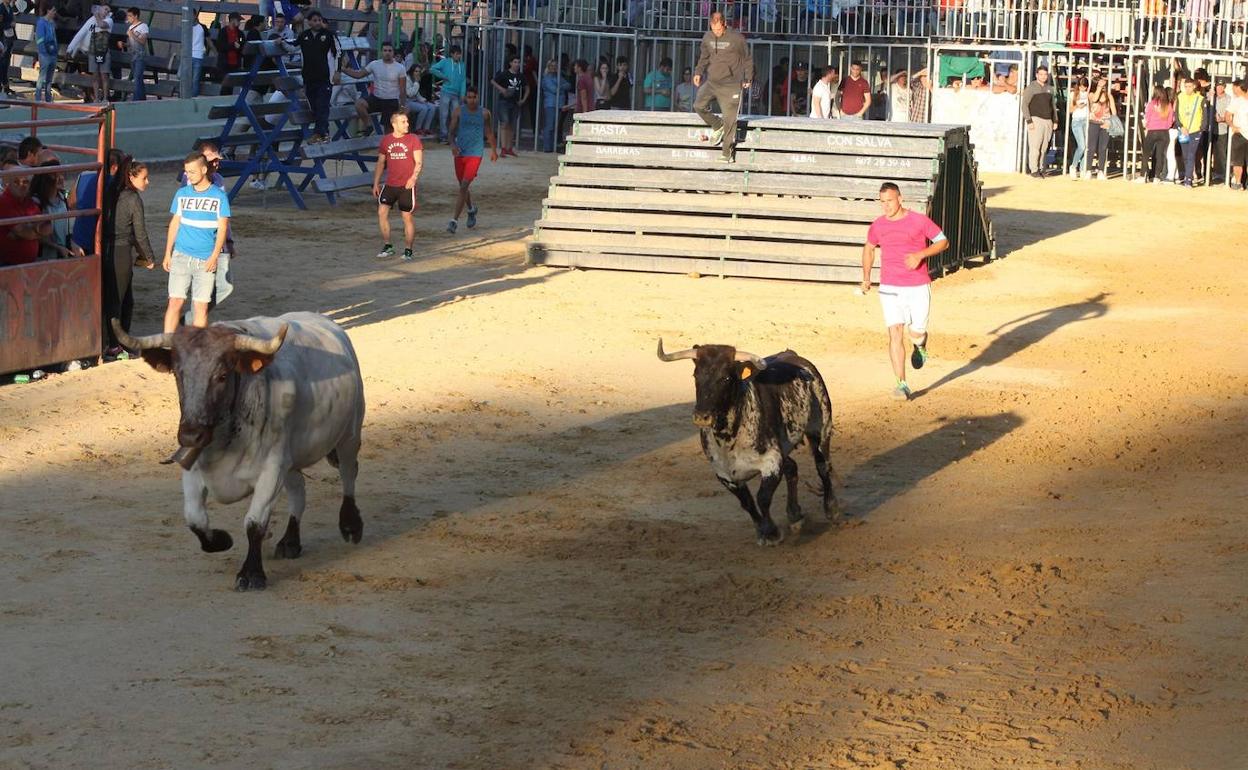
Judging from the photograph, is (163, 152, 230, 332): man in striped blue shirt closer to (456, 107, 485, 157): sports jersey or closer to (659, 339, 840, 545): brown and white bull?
(659, 339, 840, 545): brown and white bull

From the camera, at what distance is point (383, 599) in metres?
10.2

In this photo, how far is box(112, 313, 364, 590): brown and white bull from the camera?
1001 cm

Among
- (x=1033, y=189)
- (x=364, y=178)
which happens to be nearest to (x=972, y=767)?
(x=364, y=178)

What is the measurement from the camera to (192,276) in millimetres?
15992

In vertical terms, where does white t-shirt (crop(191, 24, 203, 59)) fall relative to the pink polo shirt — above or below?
above

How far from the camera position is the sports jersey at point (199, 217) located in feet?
51.9

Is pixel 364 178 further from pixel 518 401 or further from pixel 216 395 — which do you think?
pixel 216 395

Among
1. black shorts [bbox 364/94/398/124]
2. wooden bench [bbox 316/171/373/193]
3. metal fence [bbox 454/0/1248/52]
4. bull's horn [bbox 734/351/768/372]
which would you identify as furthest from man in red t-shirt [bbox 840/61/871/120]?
bull's horn [bbox 734/351/768/372]

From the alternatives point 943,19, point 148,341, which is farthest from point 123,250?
point 943,19

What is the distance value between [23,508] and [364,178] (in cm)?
1804

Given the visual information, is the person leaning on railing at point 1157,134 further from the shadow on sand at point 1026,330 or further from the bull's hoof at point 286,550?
the bull's hoof at point 286,550

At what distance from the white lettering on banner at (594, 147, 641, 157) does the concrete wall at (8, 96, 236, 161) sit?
1057cm

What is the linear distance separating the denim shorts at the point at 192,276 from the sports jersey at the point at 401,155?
7.06 meters

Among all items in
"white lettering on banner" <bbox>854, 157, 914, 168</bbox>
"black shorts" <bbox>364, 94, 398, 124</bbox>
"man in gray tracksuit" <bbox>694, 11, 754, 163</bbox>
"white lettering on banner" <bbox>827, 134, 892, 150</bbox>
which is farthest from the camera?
"black shorts" <bbox>364, 94, 398, 124</bbox>
